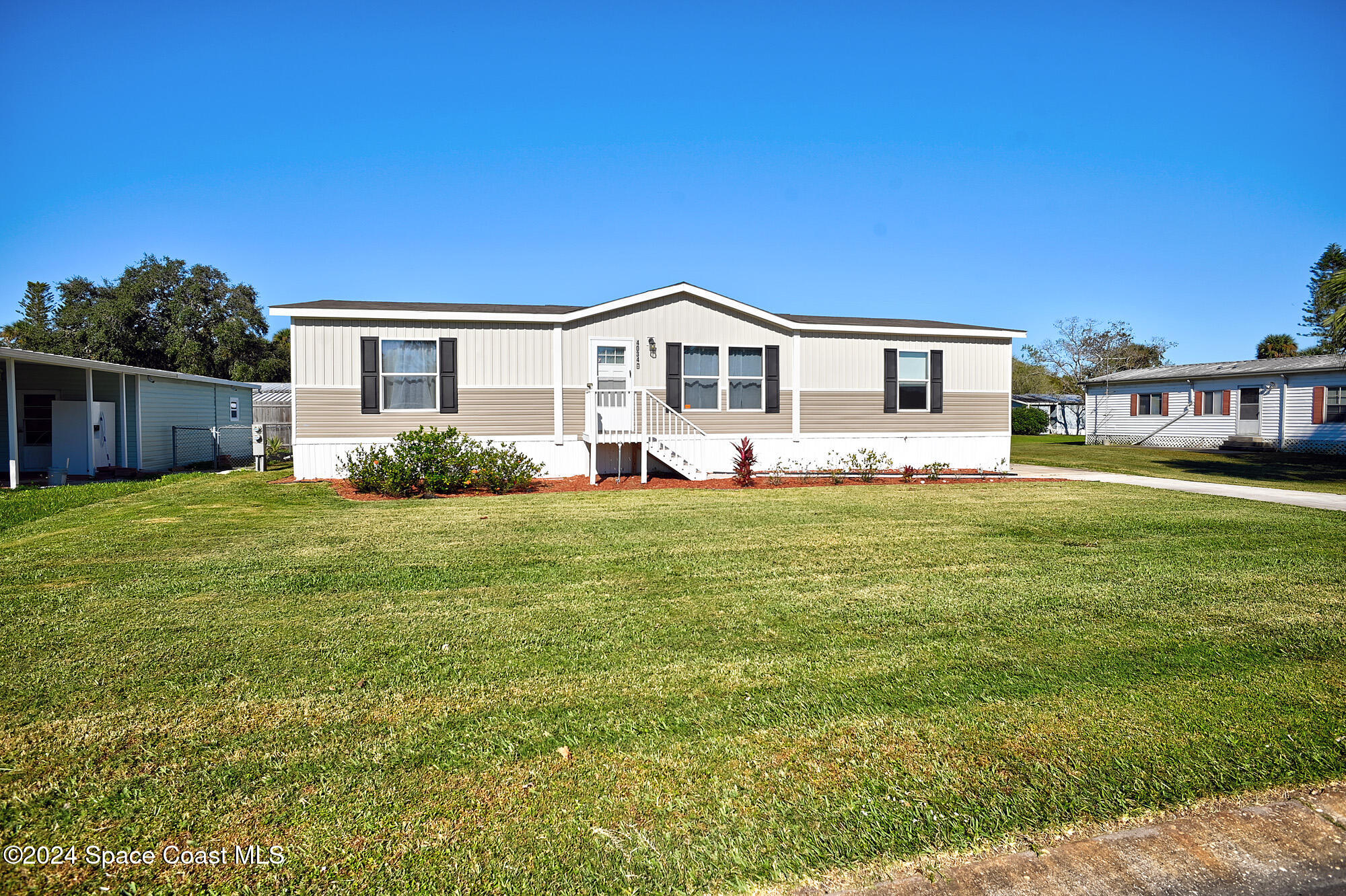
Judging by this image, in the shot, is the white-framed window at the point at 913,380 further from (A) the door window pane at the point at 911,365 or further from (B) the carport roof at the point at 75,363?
(B) the carport roof at the point at 75,363

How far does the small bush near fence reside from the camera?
11.6 m

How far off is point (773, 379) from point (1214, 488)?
8043 mm

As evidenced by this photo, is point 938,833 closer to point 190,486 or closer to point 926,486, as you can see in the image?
point 926,486

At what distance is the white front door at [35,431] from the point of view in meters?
16.0

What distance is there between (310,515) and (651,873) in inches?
333

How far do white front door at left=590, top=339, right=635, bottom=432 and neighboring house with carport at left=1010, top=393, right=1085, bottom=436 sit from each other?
108 feet

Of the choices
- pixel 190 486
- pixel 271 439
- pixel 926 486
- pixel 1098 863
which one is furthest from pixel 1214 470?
pixel 271 439

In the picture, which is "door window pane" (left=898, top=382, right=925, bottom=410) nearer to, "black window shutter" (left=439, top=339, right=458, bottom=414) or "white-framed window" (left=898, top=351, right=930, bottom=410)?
"white-framed window" (left=898, top=351, right=930, bottom=410)

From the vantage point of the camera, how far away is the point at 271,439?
1817 cm

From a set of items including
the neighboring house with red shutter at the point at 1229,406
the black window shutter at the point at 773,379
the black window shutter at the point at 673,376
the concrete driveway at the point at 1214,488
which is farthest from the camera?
the neighboring house with red shutter at the point at 1229,406

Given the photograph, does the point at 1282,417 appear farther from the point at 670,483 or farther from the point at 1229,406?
the point at 670,483

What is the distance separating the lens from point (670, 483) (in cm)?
1367

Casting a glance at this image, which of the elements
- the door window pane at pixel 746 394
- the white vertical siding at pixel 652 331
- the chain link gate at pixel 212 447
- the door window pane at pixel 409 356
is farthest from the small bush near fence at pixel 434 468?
the chain link gate at pixel 212 447

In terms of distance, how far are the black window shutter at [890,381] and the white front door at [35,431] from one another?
18.4m
